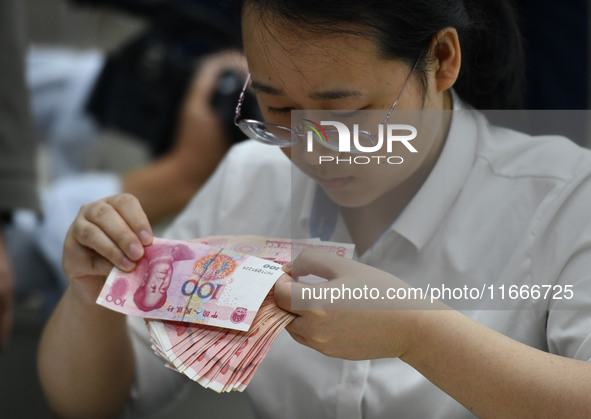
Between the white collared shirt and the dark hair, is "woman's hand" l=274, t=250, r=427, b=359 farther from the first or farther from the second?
the dark hair

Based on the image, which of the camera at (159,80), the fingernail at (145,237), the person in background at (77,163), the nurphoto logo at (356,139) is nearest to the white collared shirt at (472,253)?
the nurphoto logo at (356,139)

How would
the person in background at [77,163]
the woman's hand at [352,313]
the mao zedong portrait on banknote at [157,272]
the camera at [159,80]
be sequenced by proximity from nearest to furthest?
the woman's hand at [352,313] < the mao zedong portrait on banknote at [157,272] < the person in background at [77,163] < the camera at [159,80]

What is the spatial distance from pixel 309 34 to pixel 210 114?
4.90 feet

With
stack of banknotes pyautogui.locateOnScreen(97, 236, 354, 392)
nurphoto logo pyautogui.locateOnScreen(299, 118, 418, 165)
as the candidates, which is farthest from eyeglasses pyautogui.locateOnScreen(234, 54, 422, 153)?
stack of banknotes pyautogui.locateOnScreen(97, 236, 354, 392)

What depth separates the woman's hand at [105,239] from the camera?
3.42 ft

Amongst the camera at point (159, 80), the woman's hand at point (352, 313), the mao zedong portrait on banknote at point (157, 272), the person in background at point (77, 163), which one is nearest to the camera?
the woman's hand at point (352, 313)

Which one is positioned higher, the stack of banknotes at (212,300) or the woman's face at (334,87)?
the woman's face at (334,87)

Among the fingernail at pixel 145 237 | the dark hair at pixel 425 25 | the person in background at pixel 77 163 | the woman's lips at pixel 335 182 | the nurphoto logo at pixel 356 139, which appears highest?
the dark hair at pixel 425 25

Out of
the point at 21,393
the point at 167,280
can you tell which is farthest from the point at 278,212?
the point at 21,393

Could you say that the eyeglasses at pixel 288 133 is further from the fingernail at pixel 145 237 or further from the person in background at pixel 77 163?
the person in background at pixel 77 163

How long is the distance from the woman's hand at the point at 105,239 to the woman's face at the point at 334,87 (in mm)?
259

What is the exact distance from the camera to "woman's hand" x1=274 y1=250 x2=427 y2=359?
880 millimetres

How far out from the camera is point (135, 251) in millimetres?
1037

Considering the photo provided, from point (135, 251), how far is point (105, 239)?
51mm
